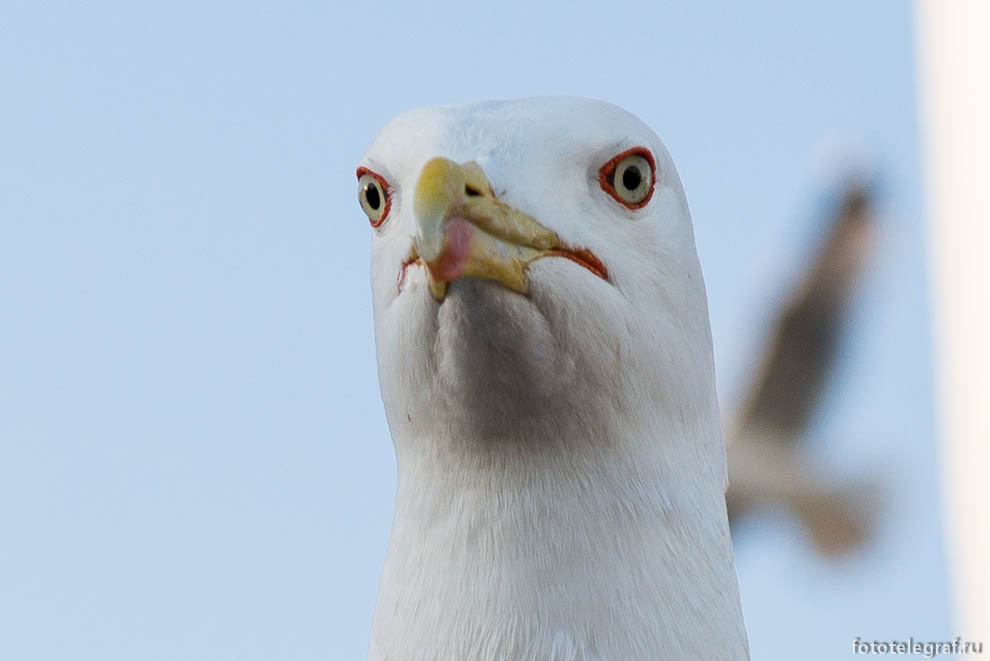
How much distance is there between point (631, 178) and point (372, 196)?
23.2 inches

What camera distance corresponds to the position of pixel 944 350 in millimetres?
12281

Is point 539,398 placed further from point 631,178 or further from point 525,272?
point 631,178

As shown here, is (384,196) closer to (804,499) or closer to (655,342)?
(655,342)

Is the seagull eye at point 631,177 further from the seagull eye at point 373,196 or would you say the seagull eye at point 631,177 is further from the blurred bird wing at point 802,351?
the blurred bird wing at point 802,351

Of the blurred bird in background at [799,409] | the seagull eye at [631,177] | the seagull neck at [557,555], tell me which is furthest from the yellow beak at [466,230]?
the blurred bird in background at [799,409]

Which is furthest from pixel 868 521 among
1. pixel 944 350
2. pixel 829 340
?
pixel 944 350

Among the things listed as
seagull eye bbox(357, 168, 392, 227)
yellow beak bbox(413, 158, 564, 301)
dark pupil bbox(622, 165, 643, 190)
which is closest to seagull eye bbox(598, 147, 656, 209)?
dark pupil bbox(622, 165, 643, 190)

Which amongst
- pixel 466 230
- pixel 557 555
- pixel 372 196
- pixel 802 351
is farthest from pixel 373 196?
pixel 802 351

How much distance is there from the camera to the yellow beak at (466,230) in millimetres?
2973

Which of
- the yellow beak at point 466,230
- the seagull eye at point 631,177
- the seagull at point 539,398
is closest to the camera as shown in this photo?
the yellow beak at point 466,230

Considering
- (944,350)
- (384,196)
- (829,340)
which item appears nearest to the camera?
(384,196)

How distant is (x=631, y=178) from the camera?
341cm

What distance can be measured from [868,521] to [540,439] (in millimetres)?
7127

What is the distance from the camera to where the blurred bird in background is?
9875 millimetres
